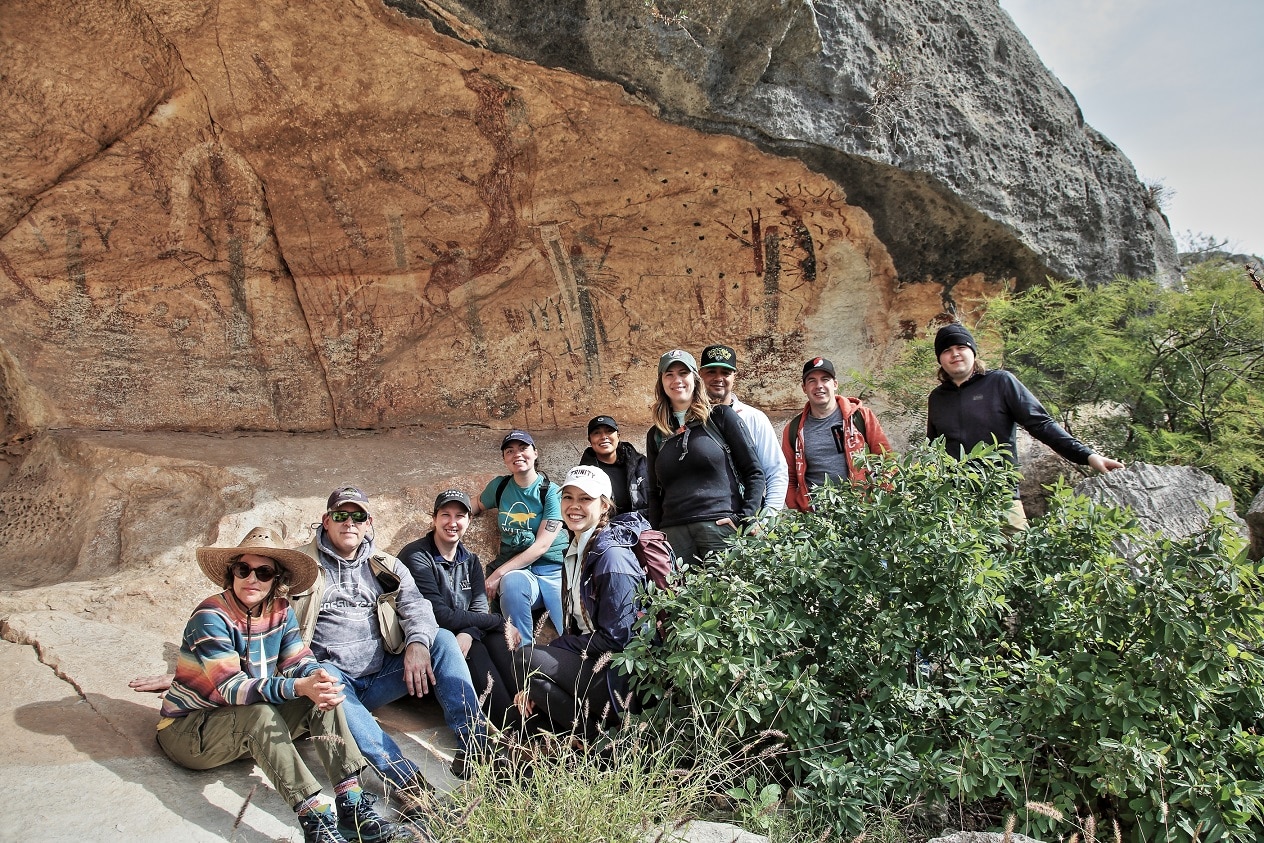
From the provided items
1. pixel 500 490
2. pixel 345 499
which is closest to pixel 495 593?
pixel 500 490

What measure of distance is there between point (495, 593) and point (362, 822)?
1559mm

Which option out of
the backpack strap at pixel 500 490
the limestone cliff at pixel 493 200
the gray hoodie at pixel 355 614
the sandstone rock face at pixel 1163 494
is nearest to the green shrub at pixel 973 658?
the sandstone rock face at pixel 1163 494

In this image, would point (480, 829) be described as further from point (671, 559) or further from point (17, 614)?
point (17, 614)

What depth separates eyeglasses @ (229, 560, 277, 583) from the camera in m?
2.96

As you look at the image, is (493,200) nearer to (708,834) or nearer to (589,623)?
(589,623)

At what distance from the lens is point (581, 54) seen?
510cm

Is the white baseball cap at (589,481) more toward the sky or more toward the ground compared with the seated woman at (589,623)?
more toward the sky

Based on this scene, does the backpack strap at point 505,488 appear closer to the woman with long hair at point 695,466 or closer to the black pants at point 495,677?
the woman with long hair at point 695,466

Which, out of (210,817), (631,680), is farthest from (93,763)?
(631,680)

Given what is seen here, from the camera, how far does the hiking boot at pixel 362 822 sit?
2.63 meters

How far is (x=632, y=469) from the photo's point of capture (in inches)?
175

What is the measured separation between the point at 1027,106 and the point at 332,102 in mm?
4805

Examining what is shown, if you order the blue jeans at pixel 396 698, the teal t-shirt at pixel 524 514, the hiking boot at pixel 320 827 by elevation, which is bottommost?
the hiking boot at pixel 320 827

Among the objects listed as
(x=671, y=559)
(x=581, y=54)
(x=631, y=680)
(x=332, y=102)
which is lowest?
(x=631, y=680)
